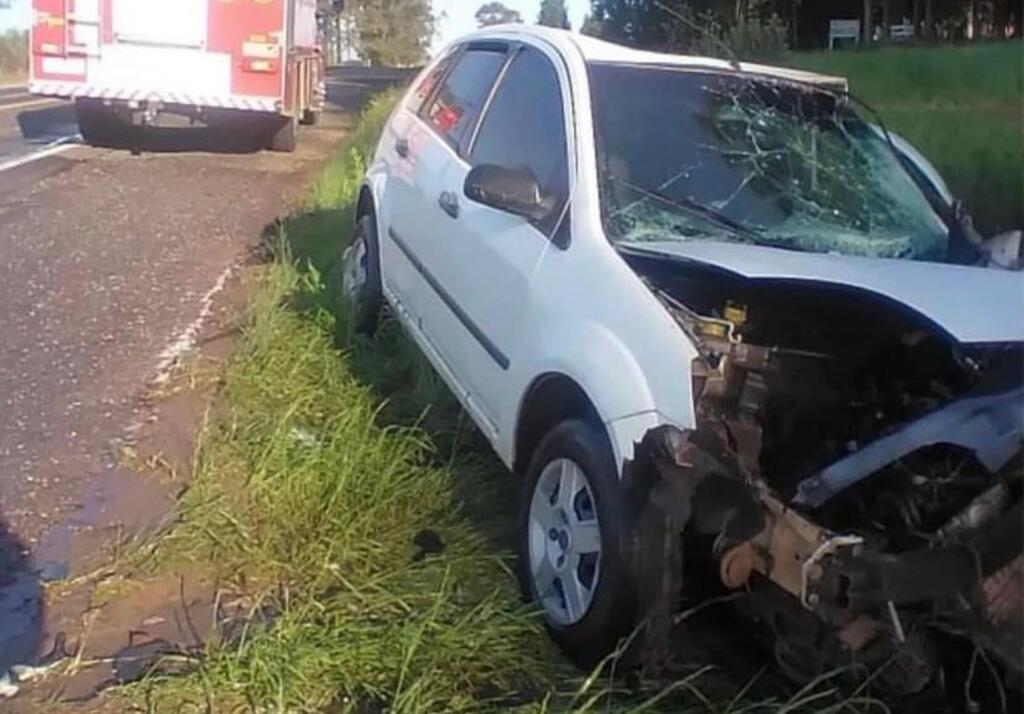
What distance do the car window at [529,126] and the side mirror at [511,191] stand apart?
54 millimetres

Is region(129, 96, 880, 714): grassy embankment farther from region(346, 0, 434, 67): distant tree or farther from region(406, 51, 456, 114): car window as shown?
region(346, 0, 434, 67): distant tree

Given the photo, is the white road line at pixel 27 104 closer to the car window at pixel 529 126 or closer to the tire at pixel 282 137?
the tire at pixel 282 137

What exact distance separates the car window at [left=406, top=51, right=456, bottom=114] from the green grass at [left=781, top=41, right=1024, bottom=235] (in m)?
1.97

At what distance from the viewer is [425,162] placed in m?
5.96

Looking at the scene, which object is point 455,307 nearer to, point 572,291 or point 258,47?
point 572,291

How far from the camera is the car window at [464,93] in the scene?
224 inches

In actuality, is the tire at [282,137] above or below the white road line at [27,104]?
above

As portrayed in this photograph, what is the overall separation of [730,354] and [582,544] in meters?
0.66

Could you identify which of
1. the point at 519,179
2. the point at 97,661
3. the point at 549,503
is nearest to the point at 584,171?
the point at 519,179

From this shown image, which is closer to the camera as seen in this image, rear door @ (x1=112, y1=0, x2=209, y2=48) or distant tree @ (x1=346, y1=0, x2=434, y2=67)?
rear door @ (x1=112, y1=0, x2=209, y2=48)

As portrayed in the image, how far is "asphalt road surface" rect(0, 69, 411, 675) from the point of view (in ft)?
16.7

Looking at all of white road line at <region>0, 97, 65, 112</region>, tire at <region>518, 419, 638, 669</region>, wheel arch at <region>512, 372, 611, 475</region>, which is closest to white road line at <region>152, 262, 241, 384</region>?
wheel arch at <region>512, 372, 611, 475</region>

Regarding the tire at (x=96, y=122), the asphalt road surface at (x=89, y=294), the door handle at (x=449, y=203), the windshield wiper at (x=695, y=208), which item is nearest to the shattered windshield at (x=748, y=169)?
the windshield wiper at (x=695, y=208)

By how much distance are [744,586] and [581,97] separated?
6.24 ft
